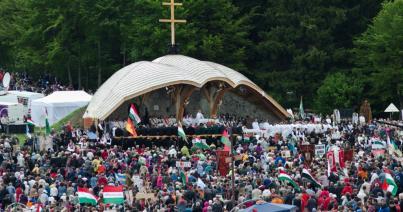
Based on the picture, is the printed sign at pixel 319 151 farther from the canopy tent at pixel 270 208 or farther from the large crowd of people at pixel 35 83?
the large crowd of people at pixel 35 83

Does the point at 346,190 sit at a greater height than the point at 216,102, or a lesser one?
lesser

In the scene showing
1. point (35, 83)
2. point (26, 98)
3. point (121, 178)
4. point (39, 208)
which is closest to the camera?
point (39, 208)

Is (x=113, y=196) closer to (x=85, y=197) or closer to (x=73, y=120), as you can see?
(x=85, y=197)

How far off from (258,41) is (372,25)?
8452mm

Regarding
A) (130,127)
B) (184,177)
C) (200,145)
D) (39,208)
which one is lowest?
(39,208)

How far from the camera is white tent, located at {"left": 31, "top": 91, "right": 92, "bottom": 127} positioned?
62281 mm

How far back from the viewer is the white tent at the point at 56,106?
62.3 m

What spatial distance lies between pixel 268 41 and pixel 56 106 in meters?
17.5

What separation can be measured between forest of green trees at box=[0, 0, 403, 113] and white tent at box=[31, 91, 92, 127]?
935 cm

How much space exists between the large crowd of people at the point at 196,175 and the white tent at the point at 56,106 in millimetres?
12098

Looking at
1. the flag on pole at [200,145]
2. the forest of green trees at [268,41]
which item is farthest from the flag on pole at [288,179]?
the forest of green trees at [268,41]

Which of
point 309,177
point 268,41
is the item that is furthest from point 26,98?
point 309,177

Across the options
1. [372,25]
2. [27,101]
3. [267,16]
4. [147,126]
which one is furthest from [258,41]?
[147,126]

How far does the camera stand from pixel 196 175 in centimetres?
3694
